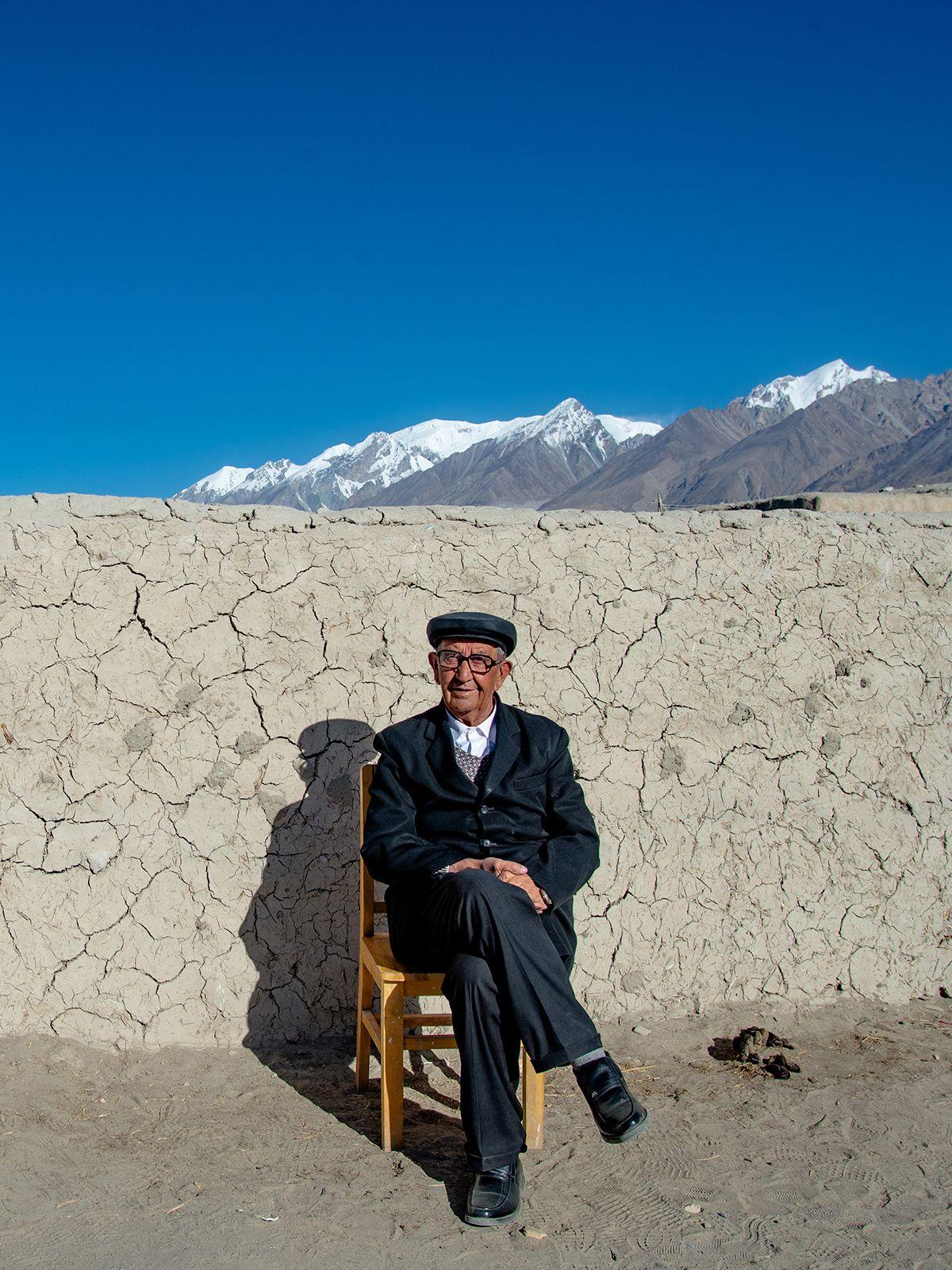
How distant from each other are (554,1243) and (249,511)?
2.44 meters

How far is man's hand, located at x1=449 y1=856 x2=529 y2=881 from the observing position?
2.75 metres

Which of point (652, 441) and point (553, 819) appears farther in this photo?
point (652, 441)

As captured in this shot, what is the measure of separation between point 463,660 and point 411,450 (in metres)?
185

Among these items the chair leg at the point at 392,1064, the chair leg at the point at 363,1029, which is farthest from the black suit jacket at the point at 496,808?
the chair leg at the point at 363,1029

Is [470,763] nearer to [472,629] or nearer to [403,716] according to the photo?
[472,629]

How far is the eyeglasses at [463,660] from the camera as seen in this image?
299cm

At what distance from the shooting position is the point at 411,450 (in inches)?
7283

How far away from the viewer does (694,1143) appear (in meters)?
2.92

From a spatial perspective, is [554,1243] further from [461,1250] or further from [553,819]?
[553,819]

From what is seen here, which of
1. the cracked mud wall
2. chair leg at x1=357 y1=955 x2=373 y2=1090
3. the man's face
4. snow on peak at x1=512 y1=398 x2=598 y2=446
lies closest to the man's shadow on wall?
the cracked mud wall

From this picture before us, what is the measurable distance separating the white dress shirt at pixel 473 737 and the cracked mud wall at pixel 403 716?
0.67m

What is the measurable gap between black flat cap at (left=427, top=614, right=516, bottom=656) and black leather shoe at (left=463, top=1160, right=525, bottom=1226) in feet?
4.46

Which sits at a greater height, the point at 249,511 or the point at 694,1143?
the point at 249,511

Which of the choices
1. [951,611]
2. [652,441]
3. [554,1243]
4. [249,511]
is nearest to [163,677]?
[249,511]
